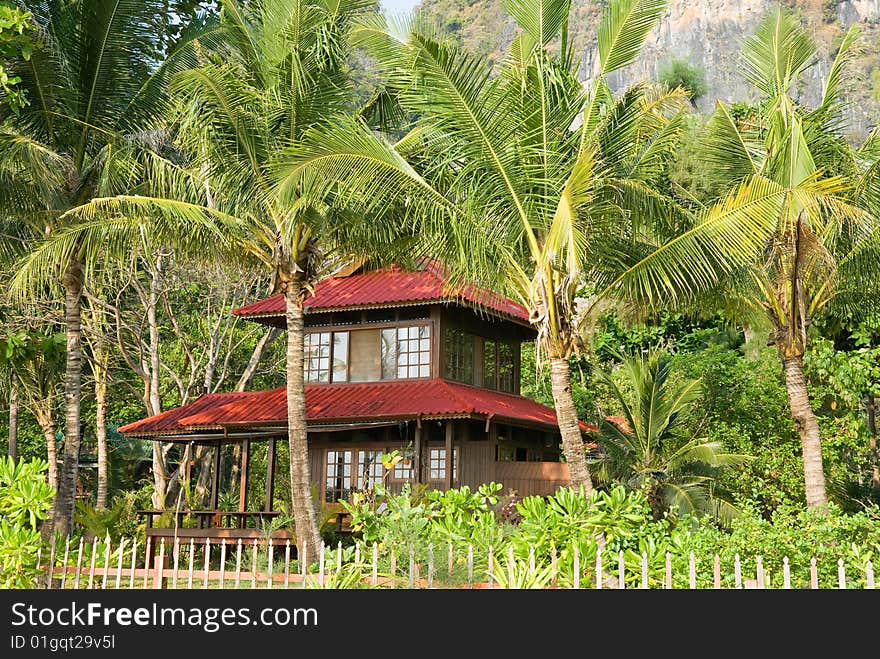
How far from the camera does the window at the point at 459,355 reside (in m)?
19.4

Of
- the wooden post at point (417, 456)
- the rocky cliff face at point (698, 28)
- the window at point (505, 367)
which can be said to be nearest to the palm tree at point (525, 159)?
the wooden post at point (417, 456)

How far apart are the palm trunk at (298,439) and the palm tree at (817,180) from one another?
6702 mm

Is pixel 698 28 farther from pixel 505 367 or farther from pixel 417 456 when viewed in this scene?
pixel 417 456

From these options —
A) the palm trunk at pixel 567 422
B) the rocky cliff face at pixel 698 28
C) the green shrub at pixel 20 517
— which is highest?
the rocky cliff face at pixel 698 28

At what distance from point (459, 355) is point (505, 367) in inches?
83.4

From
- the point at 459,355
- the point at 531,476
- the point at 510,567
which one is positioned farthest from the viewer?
the point at 459,355

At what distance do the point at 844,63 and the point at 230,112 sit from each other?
9.75 metres

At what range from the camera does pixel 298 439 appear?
14.4m

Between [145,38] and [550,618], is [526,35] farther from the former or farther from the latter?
[550,618]

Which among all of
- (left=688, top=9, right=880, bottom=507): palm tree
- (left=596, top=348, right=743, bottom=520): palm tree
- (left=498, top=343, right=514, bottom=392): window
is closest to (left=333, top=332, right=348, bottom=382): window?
(left=498, top=343, right=514, bottom=392): window

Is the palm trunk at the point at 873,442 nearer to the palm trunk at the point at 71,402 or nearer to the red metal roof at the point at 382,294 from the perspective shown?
the red metal roof at the point at 382,294

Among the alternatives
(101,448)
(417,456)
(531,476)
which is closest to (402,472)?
(417,456)

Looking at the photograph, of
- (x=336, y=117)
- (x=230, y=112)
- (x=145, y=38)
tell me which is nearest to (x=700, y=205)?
(x=336, y=117)

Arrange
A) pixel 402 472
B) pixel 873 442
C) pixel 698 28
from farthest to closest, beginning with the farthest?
pixel 698 28 < pixel 873 442 < pixel 402 472
